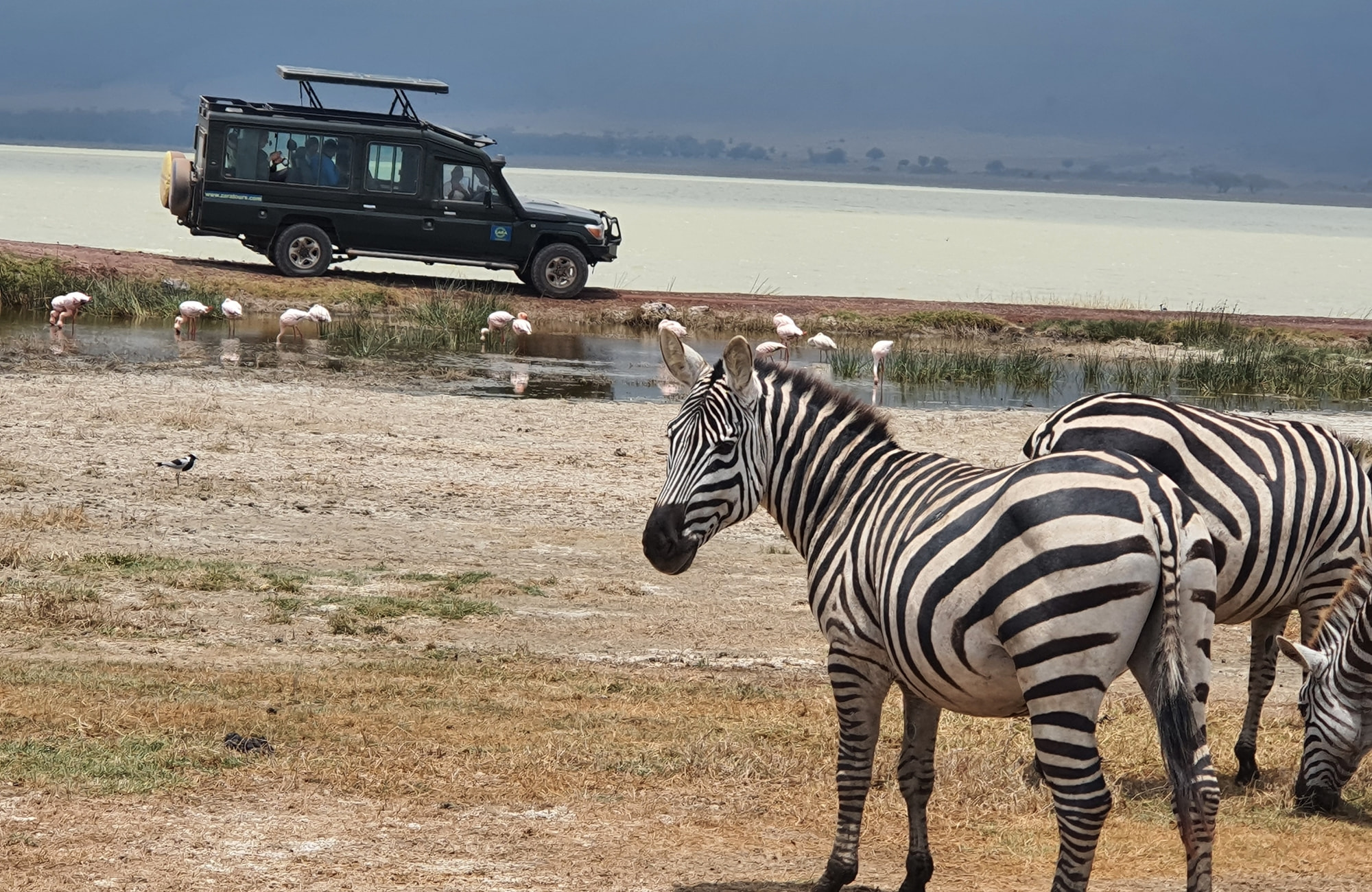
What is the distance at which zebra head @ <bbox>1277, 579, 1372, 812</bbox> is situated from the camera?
632cm

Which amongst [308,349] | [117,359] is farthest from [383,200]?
[117,359]

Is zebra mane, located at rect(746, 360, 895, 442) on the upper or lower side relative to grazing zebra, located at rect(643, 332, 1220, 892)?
upper

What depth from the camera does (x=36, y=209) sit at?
5316cm

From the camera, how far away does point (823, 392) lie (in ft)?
18.7

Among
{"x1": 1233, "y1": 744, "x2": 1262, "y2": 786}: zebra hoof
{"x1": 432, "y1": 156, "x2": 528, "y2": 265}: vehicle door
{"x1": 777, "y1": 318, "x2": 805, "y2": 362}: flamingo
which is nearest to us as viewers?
{"x1": 1233, "y1": 744, "x2": 1262, "y2": 786}: zebra hoof

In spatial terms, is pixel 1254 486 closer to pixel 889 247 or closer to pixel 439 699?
pixel 439 699

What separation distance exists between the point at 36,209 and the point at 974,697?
54.4 meters

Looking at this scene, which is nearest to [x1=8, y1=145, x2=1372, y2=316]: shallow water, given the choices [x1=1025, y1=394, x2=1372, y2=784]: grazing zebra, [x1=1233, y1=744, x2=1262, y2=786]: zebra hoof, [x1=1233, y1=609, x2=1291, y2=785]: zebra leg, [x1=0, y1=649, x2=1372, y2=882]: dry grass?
[x1=0, y1=649, x2=1372, y2=882]: dry grass

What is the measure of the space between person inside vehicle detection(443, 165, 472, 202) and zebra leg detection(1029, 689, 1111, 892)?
2377 centimetres

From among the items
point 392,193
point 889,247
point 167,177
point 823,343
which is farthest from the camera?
point 889,247

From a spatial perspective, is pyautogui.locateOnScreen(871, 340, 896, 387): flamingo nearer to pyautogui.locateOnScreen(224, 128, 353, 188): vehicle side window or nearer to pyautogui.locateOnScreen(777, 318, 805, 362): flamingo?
pyautogui.locateOnScreen(777, 318, 805, 362): flamingo

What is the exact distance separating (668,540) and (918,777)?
119 centimetres

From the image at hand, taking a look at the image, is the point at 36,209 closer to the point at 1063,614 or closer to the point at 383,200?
the point at 383,200

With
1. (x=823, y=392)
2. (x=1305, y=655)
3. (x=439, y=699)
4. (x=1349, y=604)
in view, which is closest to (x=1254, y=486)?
(x=1349, y=604)
